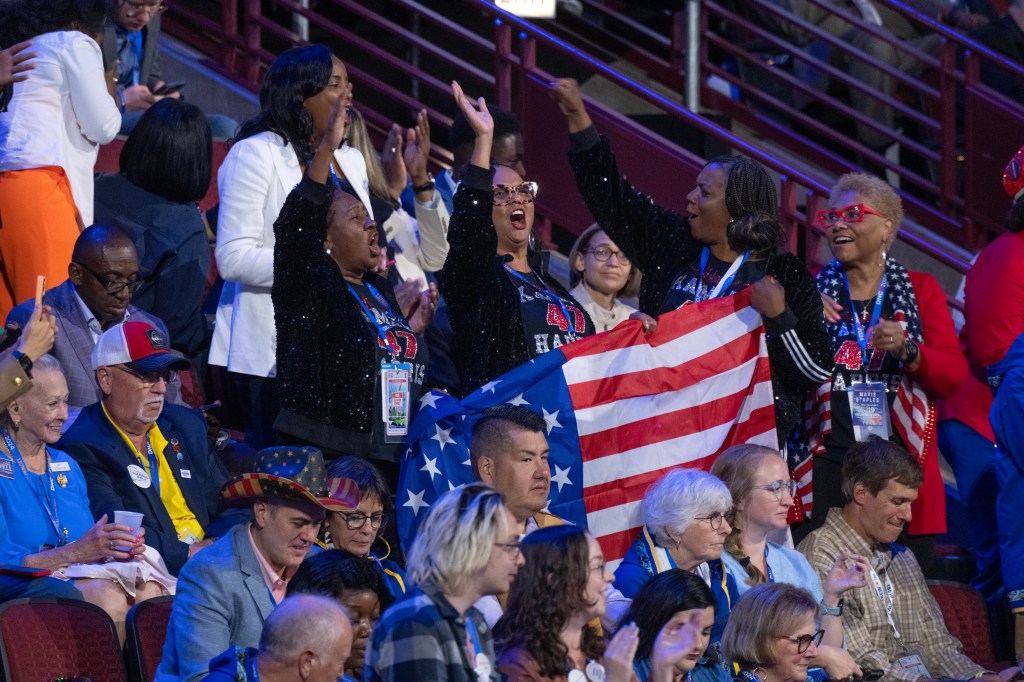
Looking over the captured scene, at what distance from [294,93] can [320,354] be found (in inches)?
48.7

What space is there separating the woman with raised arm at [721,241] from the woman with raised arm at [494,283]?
298 millimetres

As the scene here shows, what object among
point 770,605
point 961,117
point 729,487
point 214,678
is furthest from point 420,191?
point 961,117

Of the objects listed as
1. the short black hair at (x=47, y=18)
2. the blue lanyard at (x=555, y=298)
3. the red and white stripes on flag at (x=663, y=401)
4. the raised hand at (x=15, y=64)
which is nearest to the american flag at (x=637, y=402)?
the red and white stripes on flag at (x=663, y=401)

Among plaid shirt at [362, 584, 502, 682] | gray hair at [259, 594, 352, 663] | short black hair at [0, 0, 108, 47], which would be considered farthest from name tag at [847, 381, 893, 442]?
short black hair at [0, 0, 108, 47]

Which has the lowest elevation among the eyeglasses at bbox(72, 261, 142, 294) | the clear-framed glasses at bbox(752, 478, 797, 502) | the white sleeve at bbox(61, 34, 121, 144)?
the clear-framed glasses at bbox(752, 478, 797, 502)

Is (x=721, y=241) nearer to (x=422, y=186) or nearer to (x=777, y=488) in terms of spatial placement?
(x=777, y=488)

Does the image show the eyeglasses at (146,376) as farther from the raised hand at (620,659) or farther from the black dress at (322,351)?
the raised hand at (620,659)

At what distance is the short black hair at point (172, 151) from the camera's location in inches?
294

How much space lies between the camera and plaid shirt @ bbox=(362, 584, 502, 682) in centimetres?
418

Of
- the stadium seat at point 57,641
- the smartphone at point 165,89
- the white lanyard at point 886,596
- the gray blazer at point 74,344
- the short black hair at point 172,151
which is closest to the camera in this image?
the stadium seat at point 57,641

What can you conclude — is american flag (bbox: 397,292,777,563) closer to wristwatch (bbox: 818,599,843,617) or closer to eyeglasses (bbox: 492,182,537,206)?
eyeglasses (bbox: 492,182,537,206)

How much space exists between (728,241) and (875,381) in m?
1.06

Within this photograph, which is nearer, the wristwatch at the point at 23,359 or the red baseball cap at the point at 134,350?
the wristwatch at the point at 23,359

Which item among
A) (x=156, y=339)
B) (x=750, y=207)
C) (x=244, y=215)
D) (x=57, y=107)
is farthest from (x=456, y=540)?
(x=57, y=107)
